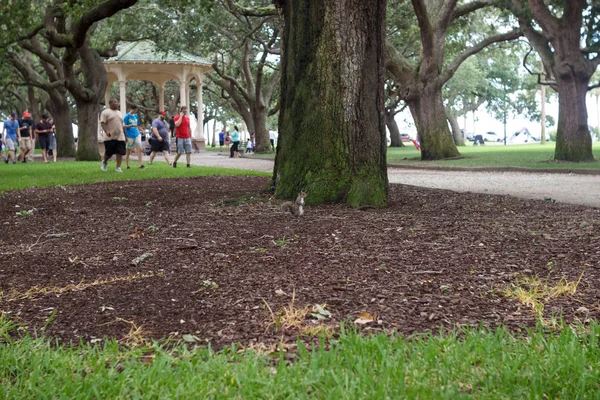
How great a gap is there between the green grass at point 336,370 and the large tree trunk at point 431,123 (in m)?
19.6

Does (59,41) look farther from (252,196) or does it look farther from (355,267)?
(355,267)

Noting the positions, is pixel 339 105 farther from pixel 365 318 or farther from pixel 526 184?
pixel 526 184

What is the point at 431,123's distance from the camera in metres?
22.5

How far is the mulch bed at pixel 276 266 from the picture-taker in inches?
142

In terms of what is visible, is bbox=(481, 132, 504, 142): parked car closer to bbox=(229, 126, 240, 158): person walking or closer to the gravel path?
bbox=(229, 126, 240, 158): person walking

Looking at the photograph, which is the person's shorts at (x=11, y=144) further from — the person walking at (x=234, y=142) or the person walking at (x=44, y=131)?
the person walking at (x=234, y=142)

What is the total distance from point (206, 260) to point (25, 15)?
60.0ft

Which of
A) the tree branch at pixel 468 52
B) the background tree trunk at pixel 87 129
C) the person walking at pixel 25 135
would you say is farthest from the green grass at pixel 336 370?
the background tree trunk at pixel 87 129

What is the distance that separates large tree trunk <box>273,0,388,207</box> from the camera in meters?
7.71

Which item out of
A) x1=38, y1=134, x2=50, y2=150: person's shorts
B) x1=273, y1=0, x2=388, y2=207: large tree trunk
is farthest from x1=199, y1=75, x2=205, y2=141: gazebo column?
x1=273, y1=0, x2=388, y2=207: large tree trunk

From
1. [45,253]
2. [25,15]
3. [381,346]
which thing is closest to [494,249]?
[381,346]

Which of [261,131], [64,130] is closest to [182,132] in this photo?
[64,130]

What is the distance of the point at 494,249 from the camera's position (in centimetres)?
525

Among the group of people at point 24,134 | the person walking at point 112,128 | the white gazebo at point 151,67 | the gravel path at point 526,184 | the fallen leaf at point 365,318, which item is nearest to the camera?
the fallen leaf at point 365,318
